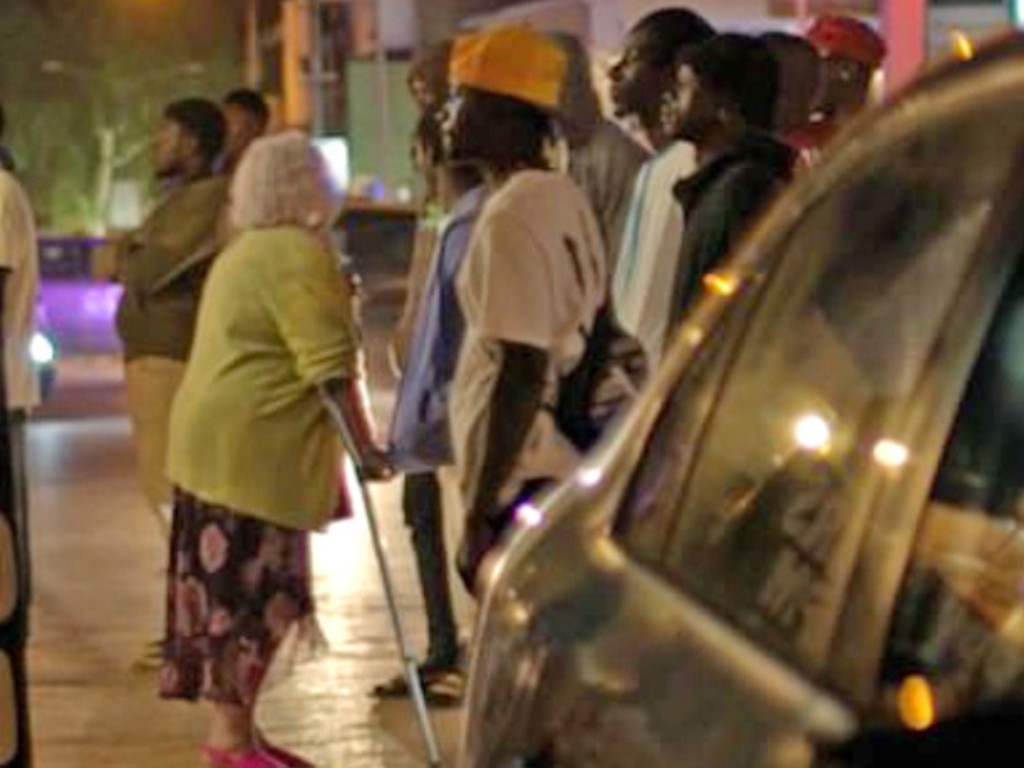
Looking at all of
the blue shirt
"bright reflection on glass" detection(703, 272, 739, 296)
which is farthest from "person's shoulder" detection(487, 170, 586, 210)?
"bright reflection on glass" detection(703, 272, 739, 296)

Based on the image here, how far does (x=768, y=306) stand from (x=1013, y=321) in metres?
0.69

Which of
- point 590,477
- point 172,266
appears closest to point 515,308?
point 590,477

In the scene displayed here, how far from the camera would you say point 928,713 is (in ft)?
6.48

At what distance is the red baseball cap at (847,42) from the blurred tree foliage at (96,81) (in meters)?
20.9

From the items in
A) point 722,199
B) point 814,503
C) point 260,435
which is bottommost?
point 260,435

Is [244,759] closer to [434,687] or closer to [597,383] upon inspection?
[434,687]

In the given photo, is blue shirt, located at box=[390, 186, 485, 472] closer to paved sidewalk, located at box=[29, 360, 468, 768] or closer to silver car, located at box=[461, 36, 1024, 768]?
paved sidewalk, located at box=[29, 360, 468, 768]

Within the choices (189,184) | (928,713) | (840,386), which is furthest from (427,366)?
(928,713)

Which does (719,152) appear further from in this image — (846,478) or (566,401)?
(846,478)

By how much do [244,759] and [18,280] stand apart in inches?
88.2

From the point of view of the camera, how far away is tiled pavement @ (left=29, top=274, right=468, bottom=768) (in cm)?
691

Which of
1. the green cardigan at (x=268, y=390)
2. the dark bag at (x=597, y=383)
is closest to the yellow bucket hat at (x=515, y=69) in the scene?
the dark bag at (x=597, y=383)

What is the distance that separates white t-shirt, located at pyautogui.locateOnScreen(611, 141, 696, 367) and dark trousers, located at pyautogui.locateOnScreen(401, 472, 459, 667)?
1170 mm

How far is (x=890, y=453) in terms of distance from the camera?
7.47 ft
